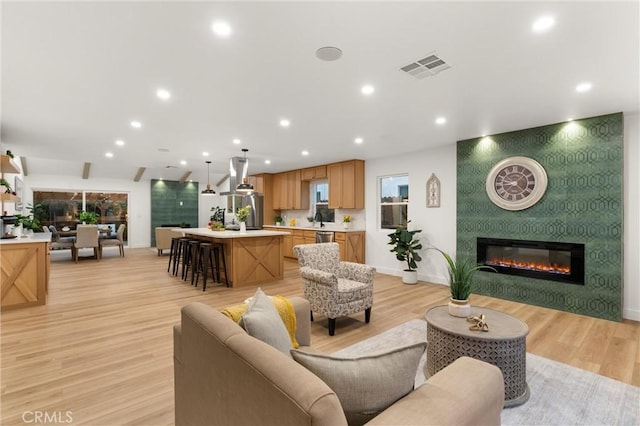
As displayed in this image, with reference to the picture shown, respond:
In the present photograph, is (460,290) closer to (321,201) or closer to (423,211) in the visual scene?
(423,211)

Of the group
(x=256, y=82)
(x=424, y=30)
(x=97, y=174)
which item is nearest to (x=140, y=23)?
(x=256, y=82)

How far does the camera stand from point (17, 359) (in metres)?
2.71

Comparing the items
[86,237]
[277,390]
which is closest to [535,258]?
[277,390]

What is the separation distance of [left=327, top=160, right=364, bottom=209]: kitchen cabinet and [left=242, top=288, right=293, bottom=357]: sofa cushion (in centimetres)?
573

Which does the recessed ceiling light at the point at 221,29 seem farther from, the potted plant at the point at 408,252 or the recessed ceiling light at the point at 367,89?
the potted plant at the point at 408,252

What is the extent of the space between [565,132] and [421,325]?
337 centimetres

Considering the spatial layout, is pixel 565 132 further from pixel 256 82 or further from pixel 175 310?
pixel 175 310

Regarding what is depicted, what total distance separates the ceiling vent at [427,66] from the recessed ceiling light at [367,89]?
1.46 feet

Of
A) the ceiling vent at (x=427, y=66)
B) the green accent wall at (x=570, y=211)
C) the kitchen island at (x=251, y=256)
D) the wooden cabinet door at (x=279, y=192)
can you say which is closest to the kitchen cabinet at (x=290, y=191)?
the wooden cabinet door at (x=279, y=192)

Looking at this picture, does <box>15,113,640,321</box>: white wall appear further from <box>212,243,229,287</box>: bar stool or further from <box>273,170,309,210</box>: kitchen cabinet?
<box>212,243,229,287</box>: bar stool

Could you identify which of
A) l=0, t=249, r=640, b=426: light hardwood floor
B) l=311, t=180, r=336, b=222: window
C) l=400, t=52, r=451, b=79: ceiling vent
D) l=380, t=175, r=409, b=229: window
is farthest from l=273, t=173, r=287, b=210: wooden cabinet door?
l=400, t=52, r=451, b=79: ceiling vent

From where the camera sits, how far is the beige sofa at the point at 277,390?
33.3 inches

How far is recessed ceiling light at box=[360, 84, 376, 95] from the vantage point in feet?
10.3

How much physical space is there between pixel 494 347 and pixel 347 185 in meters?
5.44
